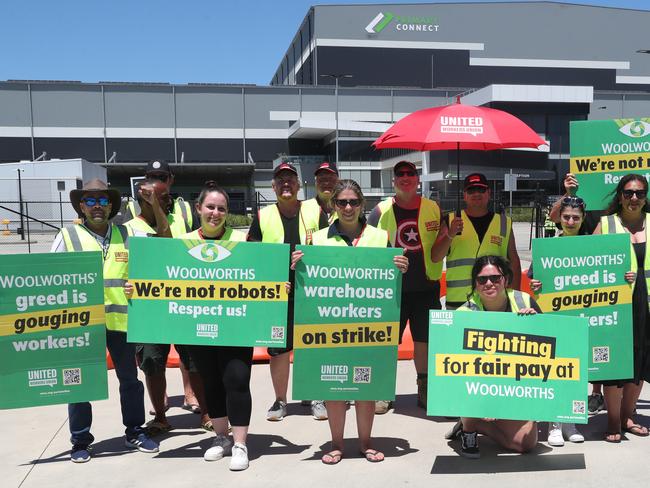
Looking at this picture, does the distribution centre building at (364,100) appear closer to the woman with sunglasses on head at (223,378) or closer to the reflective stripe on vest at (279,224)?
the reflective stripe on vest at (279,224)

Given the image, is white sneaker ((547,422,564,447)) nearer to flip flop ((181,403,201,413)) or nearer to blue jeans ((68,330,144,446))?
flip flop ((181,403,201,413))

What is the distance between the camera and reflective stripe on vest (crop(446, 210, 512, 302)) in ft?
14.9

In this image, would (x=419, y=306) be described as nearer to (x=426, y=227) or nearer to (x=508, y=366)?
(x=426, y=227)

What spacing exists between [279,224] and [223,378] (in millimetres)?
1320

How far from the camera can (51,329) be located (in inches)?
154

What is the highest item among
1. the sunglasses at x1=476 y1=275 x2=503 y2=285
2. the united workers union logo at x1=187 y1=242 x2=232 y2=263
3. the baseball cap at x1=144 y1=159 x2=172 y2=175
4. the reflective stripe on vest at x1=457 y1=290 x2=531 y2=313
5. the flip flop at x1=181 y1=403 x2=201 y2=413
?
the baseball cap at x1=144 y1=159 x2=172 y2=175

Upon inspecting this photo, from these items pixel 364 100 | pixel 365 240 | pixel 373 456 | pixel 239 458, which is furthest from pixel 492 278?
pixel 364 100

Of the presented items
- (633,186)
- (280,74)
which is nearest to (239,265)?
(633,186)

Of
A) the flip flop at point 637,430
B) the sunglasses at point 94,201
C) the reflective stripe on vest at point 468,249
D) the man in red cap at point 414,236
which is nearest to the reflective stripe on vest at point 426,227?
the man in red cap at point 414,236

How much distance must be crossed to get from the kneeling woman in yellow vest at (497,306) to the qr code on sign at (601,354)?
65 cm

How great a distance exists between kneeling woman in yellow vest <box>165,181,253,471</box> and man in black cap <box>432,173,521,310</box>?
1734 millimetres

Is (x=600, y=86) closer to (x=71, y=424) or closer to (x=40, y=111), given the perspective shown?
(x=40, y=111)

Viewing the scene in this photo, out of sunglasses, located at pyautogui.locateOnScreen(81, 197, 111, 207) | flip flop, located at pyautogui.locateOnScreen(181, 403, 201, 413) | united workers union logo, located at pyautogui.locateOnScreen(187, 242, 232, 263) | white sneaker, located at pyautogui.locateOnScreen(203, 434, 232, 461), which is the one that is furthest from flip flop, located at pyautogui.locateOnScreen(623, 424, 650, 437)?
sunglasses, located at pyautogui.locateOnScreen(81, 197, 111, 207)

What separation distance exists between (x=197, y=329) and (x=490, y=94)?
45101 mm
